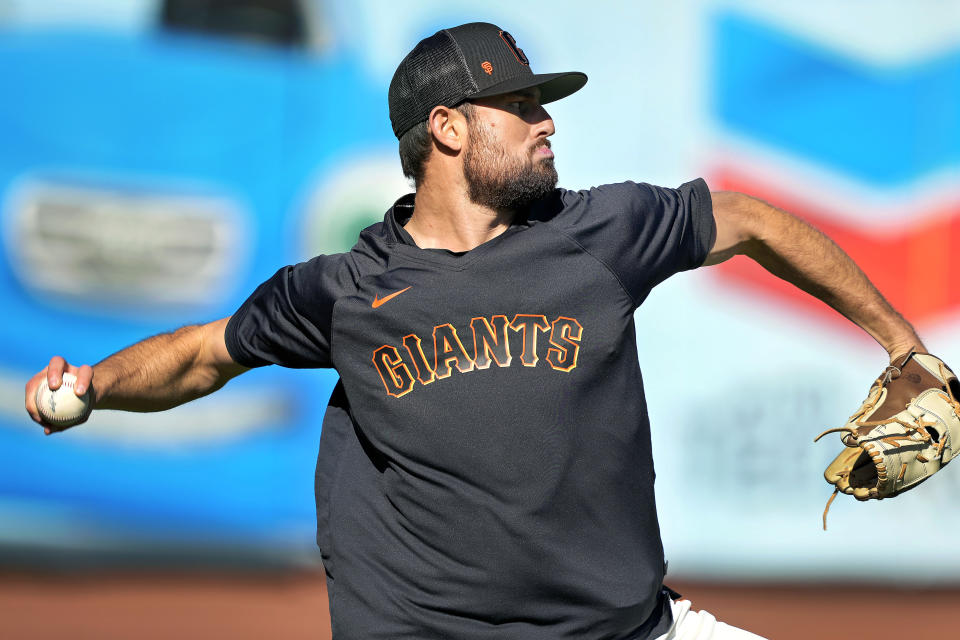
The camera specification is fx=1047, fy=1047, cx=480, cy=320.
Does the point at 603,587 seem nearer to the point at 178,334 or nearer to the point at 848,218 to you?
the point at 178,334

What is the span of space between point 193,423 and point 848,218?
4.18 meters

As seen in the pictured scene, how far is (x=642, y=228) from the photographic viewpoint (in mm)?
2742

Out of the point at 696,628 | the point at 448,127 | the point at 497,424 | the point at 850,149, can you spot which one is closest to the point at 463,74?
the point at 448,127

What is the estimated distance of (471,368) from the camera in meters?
2.58

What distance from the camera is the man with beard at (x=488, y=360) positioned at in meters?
2.52

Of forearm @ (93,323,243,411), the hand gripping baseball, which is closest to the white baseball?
the hand gripping baseball

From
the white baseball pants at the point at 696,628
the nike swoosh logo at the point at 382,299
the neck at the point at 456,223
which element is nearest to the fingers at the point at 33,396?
the nike swoosh logo at the point at 382,299

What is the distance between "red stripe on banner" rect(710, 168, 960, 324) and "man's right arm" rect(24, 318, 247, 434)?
4.11 meters

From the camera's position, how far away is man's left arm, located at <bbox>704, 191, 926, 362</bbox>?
2.82m

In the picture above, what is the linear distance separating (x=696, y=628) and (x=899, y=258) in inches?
170

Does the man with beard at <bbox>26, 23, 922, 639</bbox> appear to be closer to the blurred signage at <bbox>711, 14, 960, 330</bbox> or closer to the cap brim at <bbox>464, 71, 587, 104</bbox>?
the cap brim at <bbox>464, 71, 587, 104</bbox>

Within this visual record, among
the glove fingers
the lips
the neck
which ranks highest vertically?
the lips

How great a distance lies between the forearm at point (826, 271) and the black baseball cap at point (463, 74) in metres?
0.66

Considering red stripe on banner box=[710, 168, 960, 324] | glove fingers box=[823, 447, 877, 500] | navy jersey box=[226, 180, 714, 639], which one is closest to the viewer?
navy jersey box=[226, 180, 714, 639]
